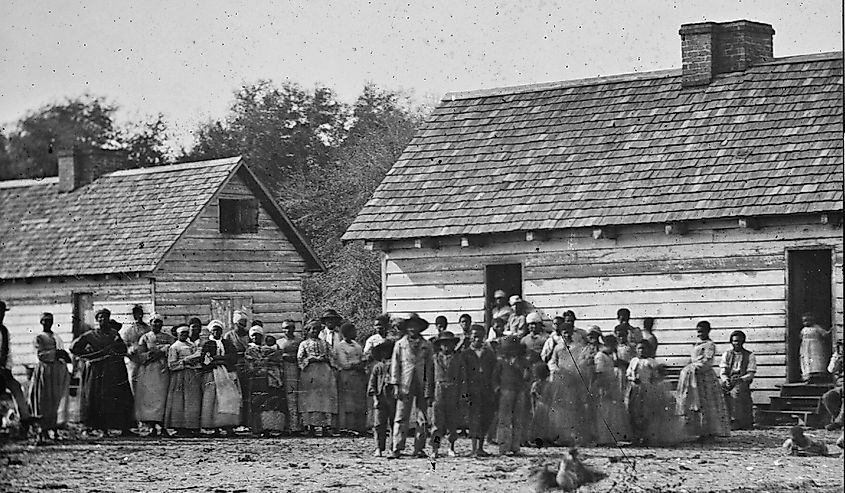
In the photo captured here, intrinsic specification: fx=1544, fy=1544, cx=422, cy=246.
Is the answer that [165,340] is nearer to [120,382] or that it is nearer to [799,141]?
[120,382]

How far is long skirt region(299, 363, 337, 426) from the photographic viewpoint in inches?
799

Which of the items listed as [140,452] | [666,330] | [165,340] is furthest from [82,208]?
[666,330]

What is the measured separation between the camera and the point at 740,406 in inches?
790

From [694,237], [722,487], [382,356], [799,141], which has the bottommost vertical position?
[722,487]

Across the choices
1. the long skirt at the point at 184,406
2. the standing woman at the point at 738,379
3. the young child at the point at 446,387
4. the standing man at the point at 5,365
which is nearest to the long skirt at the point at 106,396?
the long skirt at the point at 184,406

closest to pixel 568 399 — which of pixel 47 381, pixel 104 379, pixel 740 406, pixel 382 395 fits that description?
pixel 382 395

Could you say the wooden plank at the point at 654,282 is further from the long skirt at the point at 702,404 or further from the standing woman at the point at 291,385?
the standing woman at the point at 291,385

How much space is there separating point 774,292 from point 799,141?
2241mm

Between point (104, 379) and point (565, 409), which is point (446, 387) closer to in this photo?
point (565, 409)

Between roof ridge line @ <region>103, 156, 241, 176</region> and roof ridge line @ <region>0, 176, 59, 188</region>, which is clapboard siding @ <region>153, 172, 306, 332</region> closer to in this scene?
roof ridge line @ <region>103, 156, 241, 176</region>

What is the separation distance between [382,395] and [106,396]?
4942mm

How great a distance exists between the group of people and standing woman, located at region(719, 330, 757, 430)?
0.06 ft

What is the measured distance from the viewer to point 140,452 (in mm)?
17922

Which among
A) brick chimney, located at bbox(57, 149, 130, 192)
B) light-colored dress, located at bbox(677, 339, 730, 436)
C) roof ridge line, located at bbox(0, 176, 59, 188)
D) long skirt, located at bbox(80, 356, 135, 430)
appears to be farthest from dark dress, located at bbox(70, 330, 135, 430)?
light-colored dress, located at bbox(677, 339, 730, 436)
